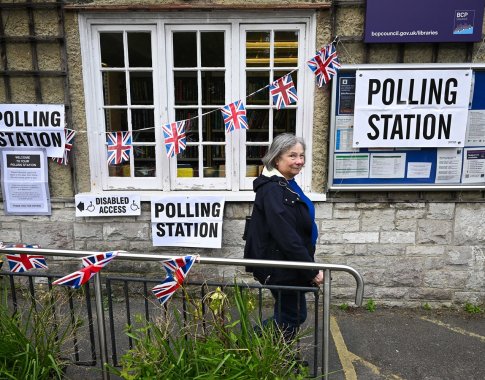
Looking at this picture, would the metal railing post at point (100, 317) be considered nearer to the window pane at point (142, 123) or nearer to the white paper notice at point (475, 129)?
the window pane at point (142, 123)

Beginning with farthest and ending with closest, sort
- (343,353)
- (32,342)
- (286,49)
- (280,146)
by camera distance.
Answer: (286,49) < (343,353) < (280,146) < (32,342)

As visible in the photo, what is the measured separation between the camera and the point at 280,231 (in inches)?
102

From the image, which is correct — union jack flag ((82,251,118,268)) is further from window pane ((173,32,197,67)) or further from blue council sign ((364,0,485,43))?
blue council sign ((364,0,485,43))

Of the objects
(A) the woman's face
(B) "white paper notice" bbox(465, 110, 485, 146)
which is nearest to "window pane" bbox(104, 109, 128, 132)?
(A) the woman's face

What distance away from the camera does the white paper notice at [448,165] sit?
13.1ft

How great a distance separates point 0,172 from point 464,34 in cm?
507

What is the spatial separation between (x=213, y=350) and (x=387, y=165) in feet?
8.94

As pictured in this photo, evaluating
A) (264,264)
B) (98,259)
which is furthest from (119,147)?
(264,264)

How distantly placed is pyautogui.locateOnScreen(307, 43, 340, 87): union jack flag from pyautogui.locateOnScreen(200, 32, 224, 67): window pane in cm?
97

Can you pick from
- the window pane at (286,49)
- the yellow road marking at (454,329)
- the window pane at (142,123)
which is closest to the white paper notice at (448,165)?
the yellow road marking at (454,329)

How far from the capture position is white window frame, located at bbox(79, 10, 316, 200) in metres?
3.93

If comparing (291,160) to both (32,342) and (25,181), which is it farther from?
(25,181)

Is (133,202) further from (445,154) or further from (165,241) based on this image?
(445,154)

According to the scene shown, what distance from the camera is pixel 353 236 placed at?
13.8 feet
